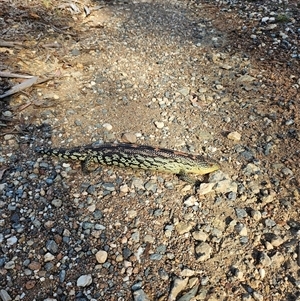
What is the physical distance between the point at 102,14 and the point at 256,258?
27.3 ft

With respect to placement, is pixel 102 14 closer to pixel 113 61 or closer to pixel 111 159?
pixel 113 61

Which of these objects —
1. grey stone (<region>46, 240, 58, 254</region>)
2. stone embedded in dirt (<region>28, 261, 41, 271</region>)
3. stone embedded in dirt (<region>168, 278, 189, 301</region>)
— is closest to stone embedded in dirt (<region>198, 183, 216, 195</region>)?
stone embedded in dirt (<region>168, 278, 189, 301</region>)

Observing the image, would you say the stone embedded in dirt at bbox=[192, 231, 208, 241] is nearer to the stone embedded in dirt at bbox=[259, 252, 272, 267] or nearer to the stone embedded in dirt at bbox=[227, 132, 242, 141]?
the stone embedded in dirt at bbox=[259, 252, 272, 267]

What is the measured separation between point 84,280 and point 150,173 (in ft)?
6.34

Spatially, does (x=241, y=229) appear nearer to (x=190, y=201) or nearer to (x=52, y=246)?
(x=190, y=201)

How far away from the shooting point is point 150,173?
552 cm

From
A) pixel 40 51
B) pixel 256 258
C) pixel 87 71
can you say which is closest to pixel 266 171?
pixel 256 258

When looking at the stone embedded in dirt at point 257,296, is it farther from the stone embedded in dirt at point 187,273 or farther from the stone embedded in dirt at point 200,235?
the stone embedded in dirt at point 200,235

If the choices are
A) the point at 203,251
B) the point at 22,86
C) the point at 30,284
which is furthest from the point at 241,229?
the point at 22,86

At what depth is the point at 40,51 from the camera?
8156mm

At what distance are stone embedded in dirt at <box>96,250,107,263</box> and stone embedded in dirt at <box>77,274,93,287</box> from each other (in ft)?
0.73

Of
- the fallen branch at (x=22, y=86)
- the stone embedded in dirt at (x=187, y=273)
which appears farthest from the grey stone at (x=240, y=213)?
the fallen branch at (x=22, y=86)

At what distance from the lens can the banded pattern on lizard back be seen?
5.42m

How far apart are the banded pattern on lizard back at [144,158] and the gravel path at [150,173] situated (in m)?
0.14
